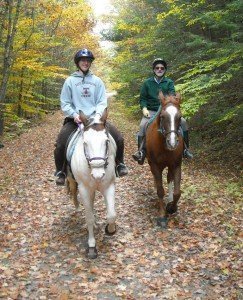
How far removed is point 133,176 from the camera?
11.1m

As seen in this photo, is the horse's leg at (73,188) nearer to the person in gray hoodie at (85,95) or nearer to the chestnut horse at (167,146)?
the person in gray hoodie at (85,95)

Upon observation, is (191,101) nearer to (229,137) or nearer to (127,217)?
(229,137)

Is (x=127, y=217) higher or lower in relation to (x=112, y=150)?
lower

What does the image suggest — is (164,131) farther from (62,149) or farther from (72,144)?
(62,149)

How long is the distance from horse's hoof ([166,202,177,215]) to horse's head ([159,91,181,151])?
1.48 metres

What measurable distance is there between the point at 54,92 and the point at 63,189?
28.2m

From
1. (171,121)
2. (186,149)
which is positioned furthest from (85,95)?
(186,149)

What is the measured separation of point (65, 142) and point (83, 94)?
94 centimetres

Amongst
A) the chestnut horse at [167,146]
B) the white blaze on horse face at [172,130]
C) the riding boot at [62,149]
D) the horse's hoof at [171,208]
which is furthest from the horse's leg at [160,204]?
the riding boot at [62,149]

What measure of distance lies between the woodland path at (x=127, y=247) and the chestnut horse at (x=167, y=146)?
409 mm

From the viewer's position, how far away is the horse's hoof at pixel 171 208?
746cm

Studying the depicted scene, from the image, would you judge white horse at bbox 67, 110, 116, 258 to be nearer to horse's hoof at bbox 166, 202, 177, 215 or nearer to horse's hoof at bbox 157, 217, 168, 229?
horse's hoof at bbox 157, 217, 168, 229

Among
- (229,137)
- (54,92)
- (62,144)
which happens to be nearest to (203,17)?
(229,137)

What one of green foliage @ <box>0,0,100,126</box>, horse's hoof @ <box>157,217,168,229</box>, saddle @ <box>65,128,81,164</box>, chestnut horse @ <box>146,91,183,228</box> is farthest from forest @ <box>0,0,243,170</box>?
saddle @ <box>65,128,81,164</box>
